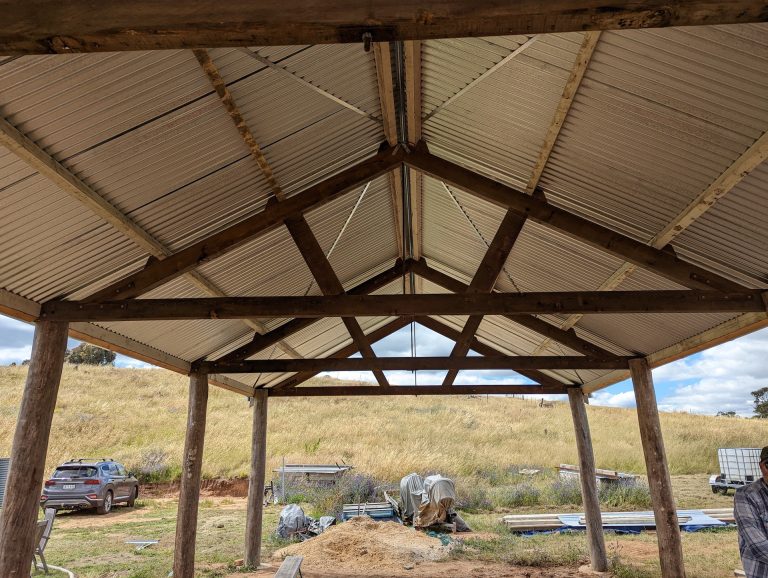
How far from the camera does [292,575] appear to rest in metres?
6.24

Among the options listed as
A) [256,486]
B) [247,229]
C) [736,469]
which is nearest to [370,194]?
[247,229]

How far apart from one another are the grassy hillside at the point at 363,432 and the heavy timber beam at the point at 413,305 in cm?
1727

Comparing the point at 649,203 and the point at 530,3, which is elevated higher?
the point at 649,203

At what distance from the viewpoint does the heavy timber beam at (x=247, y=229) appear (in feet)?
20.2

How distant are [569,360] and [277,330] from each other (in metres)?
5.02

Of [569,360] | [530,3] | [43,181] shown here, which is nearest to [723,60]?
[530,3]

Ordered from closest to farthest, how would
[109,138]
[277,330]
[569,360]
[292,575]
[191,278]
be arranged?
[109,138] → [292,575] → [191,278] → [569,360] → [277,330]

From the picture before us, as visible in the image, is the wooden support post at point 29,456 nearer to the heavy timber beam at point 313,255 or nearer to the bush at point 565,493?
the heavy timber beam at point 313,255

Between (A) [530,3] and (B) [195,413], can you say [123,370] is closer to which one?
(B) [195,413]

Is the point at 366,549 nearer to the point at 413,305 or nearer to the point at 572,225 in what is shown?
the point at 413,305

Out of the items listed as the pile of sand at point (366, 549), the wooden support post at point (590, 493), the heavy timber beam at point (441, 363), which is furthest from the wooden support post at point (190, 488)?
the wooden support post at point (590, 493)

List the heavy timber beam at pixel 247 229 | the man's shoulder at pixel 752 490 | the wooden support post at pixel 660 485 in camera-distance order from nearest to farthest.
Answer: the man's shoulder at pixel 752 490
the heavy timber beam at pixel 247 229
the wooden support post at pixel 660 485

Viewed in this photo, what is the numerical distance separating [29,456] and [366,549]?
26.4ft

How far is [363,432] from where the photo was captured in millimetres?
29609
